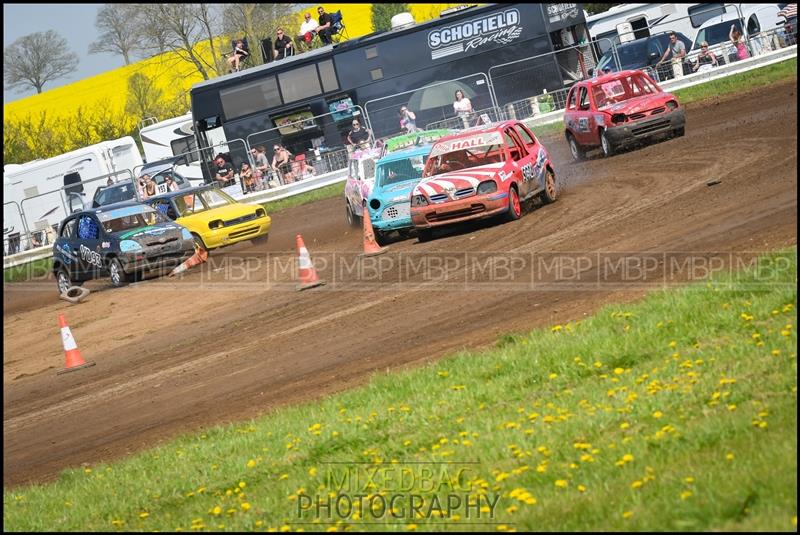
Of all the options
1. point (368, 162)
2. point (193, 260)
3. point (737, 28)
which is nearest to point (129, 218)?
point (193, 260)

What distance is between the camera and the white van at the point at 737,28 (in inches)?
1116

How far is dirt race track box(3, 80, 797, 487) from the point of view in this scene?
10891 mm

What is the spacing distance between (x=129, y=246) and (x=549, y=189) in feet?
26.8

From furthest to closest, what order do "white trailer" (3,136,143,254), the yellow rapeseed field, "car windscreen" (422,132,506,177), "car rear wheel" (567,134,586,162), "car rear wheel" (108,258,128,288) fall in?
1. the yellow rapeseed field
2. "white trailer" (3,136,143,254)
3. "car rear wheel" (567,134,586,162)
4. "car rear wheel" (108,258,128,288)
5. "car windscreen" (422,132,506,177)

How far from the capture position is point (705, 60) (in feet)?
95.2

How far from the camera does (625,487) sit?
559 cm

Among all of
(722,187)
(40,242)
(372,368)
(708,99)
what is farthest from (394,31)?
(372,368)

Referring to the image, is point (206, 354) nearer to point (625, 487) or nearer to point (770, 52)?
point (625, 487)

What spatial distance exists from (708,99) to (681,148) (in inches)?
270

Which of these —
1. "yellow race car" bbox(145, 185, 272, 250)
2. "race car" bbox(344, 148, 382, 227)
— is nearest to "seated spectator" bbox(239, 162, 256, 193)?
"yellow race car" bbox(145, 185, 272, 250)

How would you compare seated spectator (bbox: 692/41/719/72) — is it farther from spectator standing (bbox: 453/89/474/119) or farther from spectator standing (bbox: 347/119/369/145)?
spectator standing (bbox: 347/119/369/145)

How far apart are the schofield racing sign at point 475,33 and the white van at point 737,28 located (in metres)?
4.71

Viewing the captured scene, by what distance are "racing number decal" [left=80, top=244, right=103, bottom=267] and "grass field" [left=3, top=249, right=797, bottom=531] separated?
1299 centimetres

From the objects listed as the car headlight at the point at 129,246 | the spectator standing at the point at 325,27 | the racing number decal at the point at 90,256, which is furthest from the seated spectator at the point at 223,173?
the car headlight at the point at 129,246
